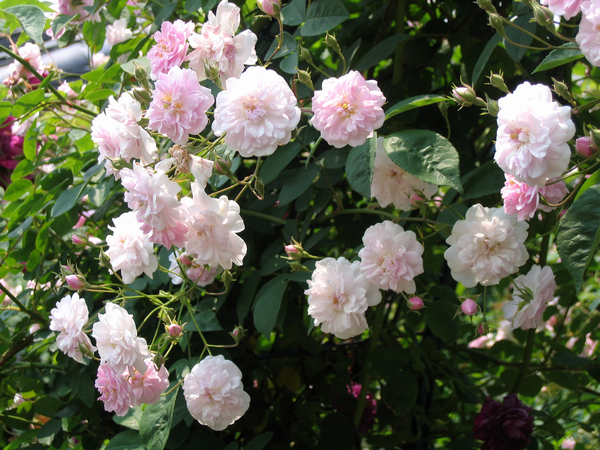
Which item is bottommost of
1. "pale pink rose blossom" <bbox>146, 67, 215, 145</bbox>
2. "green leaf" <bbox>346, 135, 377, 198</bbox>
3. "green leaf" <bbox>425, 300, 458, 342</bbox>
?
"green leaf" <bbox>425, 300, 458, 342</bbox>

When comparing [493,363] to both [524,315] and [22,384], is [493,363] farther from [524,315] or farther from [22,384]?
[22,384]

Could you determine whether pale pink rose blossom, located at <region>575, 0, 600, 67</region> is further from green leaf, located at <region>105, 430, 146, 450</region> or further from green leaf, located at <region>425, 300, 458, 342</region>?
green leaf, located at <region>105, 430, 146, 450</region>

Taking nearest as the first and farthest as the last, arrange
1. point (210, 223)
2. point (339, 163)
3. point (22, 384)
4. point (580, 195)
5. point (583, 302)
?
1. point (580, 195)
2. point (210, 223)
3. point (339, 163)
4. point (22, 384)
5. point (583, 302)

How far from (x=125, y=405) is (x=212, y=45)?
55cm

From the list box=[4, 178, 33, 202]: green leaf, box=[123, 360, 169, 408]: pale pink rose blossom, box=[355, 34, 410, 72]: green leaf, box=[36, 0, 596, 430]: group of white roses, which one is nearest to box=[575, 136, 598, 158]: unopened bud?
box=[36, 0, 596, 430]: group of white roses

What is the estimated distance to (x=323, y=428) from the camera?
3.84ft

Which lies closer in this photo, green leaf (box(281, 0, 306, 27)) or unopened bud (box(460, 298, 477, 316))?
unopened bud (box(460, 298, 477, 316))

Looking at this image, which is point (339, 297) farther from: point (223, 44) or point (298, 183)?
point (223, 44)

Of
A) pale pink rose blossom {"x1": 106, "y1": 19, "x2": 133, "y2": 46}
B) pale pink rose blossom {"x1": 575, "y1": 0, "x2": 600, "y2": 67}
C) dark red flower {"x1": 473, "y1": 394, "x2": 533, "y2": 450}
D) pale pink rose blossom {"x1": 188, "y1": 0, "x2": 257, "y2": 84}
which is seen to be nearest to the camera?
pale pink rose blossom {"x1": 575, "y1": 0, "x2": 600, "y2": 67}

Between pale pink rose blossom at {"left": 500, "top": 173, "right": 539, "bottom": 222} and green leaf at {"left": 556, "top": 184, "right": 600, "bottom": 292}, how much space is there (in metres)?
0.08

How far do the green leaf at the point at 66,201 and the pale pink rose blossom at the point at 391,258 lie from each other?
0.59m

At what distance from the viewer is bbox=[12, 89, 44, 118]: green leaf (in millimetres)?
1012

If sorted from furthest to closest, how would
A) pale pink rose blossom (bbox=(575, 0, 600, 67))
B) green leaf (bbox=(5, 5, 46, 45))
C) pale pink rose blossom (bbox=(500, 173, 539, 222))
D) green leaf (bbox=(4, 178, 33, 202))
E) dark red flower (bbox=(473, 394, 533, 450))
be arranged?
green leaf (bbox=(4, 178, 33, 202)) → dark red flower (bbox=(473, 394, 533, 450)) → green leaf (bbox=(5, 5, 46, 45)) → pale pink rose blossom (bbox=(500, 173, 539, 222)) → pale pink rose blossom (bbox=(575, 0, 600, 67))

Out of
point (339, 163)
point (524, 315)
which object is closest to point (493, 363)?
point (524, 315)
